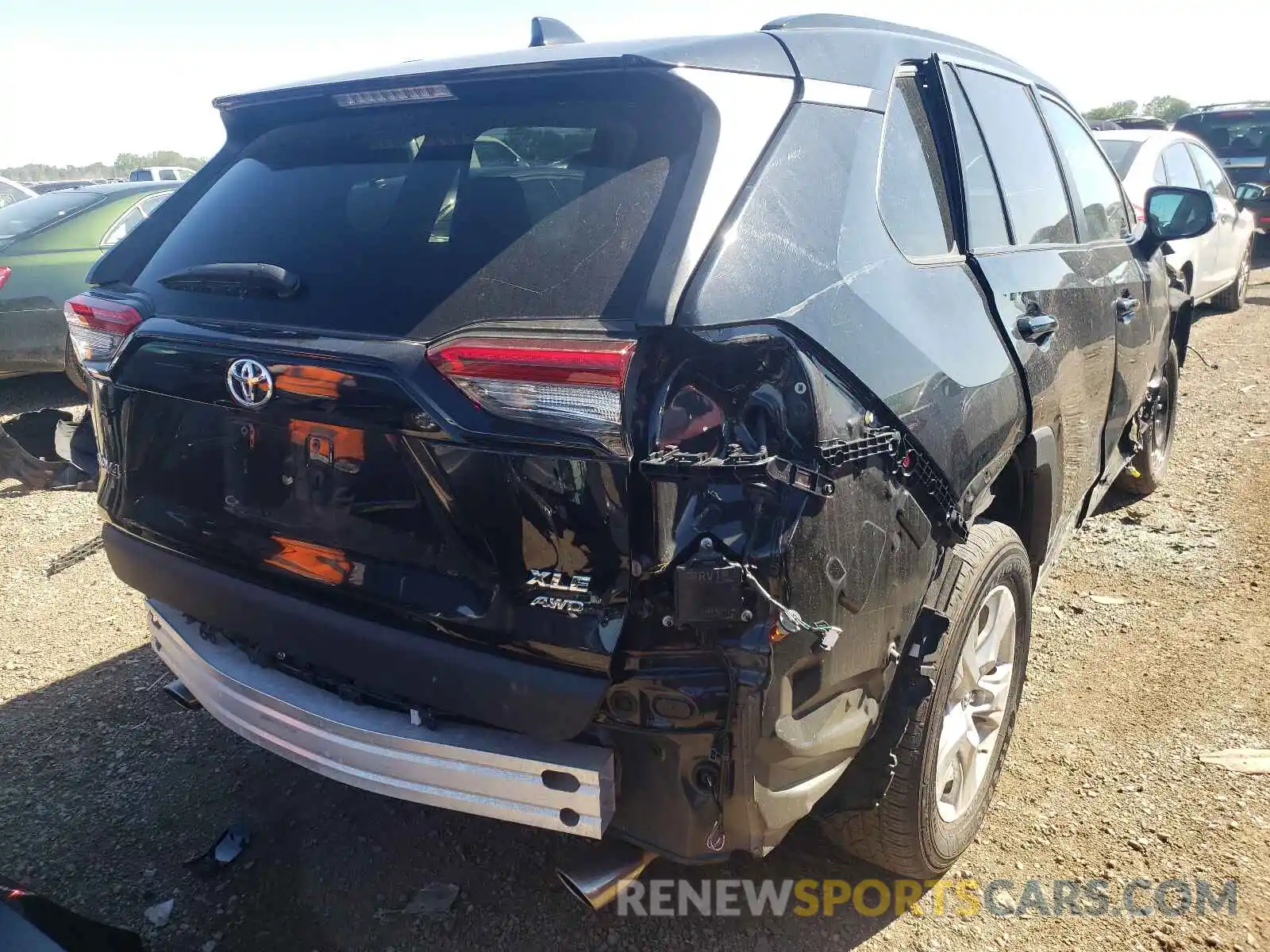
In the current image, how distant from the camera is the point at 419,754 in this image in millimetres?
1874

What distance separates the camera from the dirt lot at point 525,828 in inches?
92.6

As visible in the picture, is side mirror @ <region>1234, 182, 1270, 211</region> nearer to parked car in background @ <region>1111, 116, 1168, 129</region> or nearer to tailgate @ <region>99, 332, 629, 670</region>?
parked car in background @ <region>1111, 116, 1168, 129</region>

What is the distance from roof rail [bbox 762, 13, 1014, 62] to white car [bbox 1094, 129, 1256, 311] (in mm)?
3711

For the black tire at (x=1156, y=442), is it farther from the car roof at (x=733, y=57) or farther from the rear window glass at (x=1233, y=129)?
the rear window glass at (x=1233, y=129)

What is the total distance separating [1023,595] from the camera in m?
2.70

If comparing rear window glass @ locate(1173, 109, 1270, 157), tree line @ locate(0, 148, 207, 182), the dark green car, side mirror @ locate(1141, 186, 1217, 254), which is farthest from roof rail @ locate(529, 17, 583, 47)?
tree line @ locate(0, 148, 207, 182)

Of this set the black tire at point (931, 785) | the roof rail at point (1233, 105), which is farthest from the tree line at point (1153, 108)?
the black tire at point (931, 785)

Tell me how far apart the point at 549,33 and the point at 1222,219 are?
7.75 meters

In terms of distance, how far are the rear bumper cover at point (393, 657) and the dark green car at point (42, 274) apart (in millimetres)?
5359

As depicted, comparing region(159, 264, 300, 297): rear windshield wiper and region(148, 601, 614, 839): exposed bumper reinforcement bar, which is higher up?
region(159, 264, 300, 297): rear windshield wiper

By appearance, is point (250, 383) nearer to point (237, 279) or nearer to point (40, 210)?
point (237, 279)

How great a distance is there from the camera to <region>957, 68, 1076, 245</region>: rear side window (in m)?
2.91

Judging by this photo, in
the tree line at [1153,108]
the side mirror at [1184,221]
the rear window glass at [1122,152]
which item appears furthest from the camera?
the tree line at [1153,108]

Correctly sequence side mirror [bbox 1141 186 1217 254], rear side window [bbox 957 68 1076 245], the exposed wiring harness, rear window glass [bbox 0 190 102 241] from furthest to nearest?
rear window glass [bbox 0 190 102 241] < side mirror [bbox 1141 186 1217 254] < rear side window [bbox 957 68 1076 245] < the exposed wiring harness
